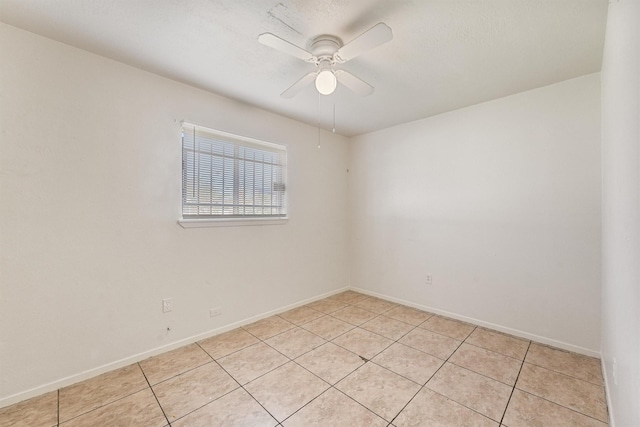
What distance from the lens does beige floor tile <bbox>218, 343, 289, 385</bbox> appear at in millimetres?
1989

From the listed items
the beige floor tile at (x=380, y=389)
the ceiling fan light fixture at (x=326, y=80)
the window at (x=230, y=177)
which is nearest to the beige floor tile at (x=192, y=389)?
the beige floor tile at (x=380, y=389)

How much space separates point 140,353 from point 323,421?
5.40ft

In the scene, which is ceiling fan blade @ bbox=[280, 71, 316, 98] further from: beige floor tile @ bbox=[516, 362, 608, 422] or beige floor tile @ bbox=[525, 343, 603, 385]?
beige floor tile @ bbox=[525, 343, 603, 385]

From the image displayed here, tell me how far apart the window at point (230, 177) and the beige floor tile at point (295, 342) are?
1.28 meters

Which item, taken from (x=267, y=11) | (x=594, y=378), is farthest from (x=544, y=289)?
(x=267, y=11)

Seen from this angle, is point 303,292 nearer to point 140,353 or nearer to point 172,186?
point 140,353

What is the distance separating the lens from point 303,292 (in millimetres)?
3477

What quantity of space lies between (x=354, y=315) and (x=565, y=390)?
6.08 feet

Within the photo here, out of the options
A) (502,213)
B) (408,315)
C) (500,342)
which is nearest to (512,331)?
(500,342)

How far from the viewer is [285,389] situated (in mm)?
1819

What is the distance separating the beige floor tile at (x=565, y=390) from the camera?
1636 mm

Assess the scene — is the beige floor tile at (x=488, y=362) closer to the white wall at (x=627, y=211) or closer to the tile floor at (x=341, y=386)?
the tile floor at (x=341, y=386)

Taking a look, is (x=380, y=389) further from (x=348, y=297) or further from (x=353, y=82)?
(x=353, y=82)

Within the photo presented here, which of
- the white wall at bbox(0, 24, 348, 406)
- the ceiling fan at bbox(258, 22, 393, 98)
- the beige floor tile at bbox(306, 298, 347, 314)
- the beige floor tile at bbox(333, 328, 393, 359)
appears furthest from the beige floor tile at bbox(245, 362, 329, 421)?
the ceiling fan at bbox(258, 22, 393, 98)
